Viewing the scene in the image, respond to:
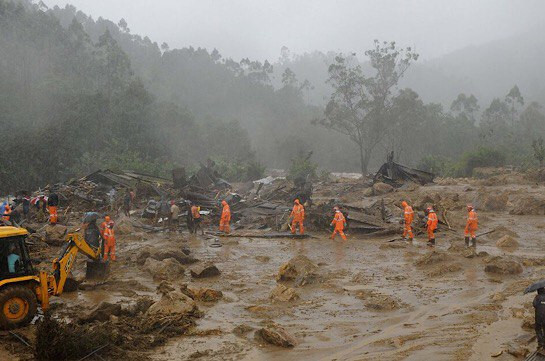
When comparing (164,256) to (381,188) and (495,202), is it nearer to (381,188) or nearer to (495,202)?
(495,202)

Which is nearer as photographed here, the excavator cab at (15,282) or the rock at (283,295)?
the excavator cab at (15,282)

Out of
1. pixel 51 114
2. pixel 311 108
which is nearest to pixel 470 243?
pixel 51 114

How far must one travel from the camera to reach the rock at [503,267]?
493 inches

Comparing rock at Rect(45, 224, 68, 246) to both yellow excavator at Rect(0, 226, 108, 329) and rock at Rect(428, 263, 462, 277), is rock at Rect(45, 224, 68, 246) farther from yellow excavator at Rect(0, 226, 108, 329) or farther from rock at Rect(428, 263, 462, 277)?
rock at Rect(428, 263, 462, 277)

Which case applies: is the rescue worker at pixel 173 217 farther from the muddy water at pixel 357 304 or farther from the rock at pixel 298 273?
the rock at pixel 298 273

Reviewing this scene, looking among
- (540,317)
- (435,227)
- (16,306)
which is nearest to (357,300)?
(540,317)

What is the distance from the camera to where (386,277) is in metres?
12.9

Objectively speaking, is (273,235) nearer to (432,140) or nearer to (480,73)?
(432,140)

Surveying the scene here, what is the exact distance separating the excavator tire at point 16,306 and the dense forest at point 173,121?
31074 mm

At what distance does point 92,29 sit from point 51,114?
212ft

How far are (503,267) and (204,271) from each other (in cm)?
758

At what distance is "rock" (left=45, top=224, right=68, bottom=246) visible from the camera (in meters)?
17.0

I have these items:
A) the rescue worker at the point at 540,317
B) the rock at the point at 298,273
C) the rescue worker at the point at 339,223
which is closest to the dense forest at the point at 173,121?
the rescue worker at the point at 339,223

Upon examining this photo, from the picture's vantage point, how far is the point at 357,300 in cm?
1088
